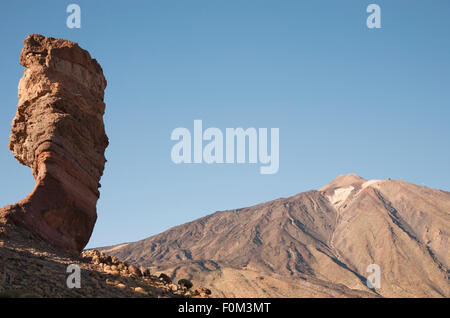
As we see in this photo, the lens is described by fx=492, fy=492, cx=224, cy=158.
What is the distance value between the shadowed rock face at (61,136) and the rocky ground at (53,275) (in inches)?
70.6

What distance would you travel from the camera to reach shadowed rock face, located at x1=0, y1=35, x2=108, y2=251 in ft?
68.5

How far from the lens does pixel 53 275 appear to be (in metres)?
13.7

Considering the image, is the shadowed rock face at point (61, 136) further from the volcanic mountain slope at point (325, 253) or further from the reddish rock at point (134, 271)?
the volcanic mountain slope at point (325, 253)

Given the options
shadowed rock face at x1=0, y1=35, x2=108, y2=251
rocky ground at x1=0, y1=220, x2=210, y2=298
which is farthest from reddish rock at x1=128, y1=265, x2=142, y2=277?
shadowed rock face at x1=0, y1=35, x2=108, y2=251

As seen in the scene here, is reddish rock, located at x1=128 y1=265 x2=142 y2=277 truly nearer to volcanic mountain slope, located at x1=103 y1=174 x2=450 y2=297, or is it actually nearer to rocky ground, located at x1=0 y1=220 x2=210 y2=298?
rocky ground, located at x1=0 y1=220 x2=210 y2=298

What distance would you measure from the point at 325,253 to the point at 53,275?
15194 centimetres

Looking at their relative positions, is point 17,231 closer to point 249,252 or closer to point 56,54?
point 56,54

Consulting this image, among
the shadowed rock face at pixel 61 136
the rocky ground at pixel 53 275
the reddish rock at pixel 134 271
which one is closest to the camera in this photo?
the rocky ground at pixel 53 275

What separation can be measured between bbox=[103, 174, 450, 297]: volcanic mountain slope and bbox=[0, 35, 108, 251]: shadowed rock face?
79.7 m

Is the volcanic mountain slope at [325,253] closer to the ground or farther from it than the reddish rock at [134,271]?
closer to the ground

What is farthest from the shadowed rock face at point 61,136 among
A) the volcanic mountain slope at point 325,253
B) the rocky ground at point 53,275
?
the volcanic mountain slope at point 325,253

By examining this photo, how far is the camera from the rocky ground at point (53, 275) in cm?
1235
